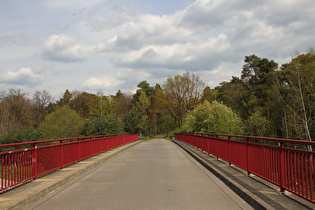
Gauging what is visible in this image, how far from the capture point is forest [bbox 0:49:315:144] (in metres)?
32.0

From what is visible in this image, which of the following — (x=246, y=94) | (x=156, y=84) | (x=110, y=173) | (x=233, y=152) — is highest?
(x=156, y=84)

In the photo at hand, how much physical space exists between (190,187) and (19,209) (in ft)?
13.5

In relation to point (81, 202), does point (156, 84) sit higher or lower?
higher

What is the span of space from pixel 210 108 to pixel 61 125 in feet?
97.0

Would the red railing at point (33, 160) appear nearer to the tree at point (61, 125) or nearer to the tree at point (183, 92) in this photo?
the tree at point (61, 125)

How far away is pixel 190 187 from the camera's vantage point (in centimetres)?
763

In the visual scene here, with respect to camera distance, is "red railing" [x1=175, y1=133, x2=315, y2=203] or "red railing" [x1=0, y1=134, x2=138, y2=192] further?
"red railing" [x1=0, y1=134, x2=138, y2=192]

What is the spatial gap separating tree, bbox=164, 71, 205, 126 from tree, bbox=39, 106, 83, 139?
72.5 feet

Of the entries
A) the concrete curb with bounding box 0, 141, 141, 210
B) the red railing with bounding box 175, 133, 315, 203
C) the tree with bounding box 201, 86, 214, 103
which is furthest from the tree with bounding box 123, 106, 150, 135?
the red railing with bounding box 175, 133, 315, 203

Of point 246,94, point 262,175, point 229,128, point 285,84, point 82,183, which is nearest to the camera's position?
point 262,175

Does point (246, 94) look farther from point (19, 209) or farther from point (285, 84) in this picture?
point (19, 209)

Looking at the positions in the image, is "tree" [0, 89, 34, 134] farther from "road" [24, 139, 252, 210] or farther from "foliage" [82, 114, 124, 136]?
"road" [24, 139, 252, 210]

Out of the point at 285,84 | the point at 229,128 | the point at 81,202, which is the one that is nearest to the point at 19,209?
the point at 81,202

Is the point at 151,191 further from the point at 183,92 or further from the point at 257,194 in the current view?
the point at 183,92
